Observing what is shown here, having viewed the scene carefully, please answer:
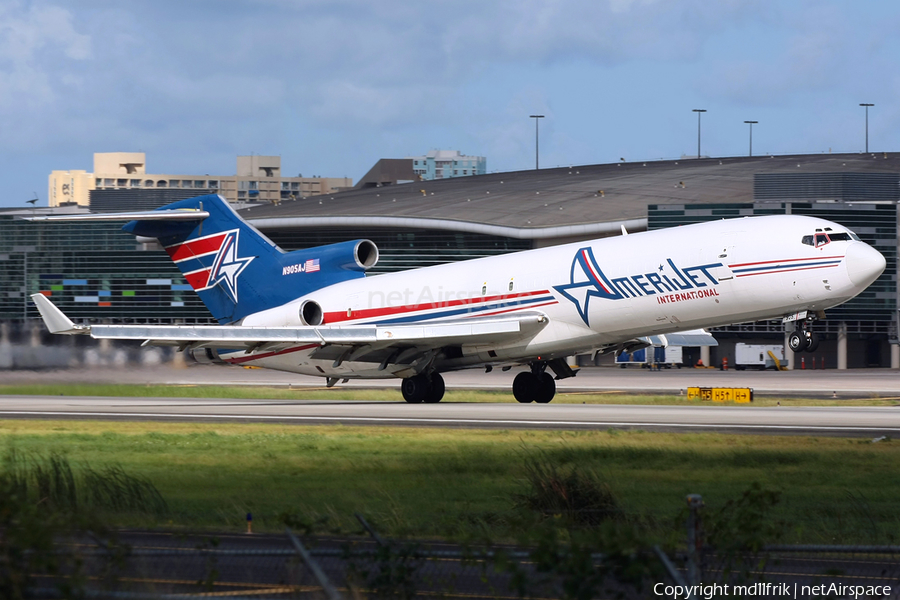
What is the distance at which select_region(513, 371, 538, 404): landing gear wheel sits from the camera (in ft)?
130

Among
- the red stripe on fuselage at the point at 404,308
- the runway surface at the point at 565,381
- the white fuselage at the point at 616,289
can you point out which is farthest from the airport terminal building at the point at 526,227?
the white fuselage at the point at 616,289

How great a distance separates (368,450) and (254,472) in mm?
3697

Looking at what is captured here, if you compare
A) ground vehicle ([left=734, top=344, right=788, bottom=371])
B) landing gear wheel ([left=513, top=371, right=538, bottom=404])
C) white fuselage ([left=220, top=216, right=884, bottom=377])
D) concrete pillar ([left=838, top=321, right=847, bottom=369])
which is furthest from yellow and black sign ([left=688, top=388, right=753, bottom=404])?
concrete pillar ([left=838, top=321, right=847, bottom=369])

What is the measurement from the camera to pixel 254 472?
68.4 feet

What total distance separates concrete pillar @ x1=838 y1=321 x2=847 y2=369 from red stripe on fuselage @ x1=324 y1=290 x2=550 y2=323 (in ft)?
193

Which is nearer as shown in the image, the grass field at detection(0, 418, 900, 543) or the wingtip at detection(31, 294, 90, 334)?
the grass field at detection(0, 418, 900, 543)

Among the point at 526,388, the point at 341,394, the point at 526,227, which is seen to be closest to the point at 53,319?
the point at 341,394

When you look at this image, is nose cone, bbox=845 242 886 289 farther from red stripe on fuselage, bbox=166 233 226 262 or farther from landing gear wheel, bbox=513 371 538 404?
red stripe on fuselage, bbox=166 233 226 262

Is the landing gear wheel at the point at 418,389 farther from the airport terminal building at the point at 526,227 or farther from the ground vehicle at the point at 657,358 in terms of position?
the airport terminal building at the point at 526,227

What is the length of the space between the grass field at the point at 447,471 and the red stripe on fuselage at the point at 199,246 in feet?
45.4

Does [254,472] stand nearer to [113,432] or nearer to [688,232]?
[113,432]

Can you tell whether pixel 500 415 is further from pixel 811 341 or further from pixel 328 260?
Result: pixel 328 260

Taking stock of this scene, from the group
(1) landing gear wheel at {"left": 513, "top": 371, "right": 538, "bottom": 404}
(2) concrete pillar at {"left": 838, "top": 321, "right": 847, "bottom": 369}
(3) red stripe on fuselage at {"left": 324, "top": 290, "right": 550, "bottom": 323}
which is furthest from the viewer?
(2) concrete pillar at {"left": 838, "top": 321, "right": 847, "bottom": 369}

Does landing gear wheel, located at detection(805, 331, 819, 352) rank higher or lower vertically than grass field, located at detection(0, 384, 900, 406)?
higher
